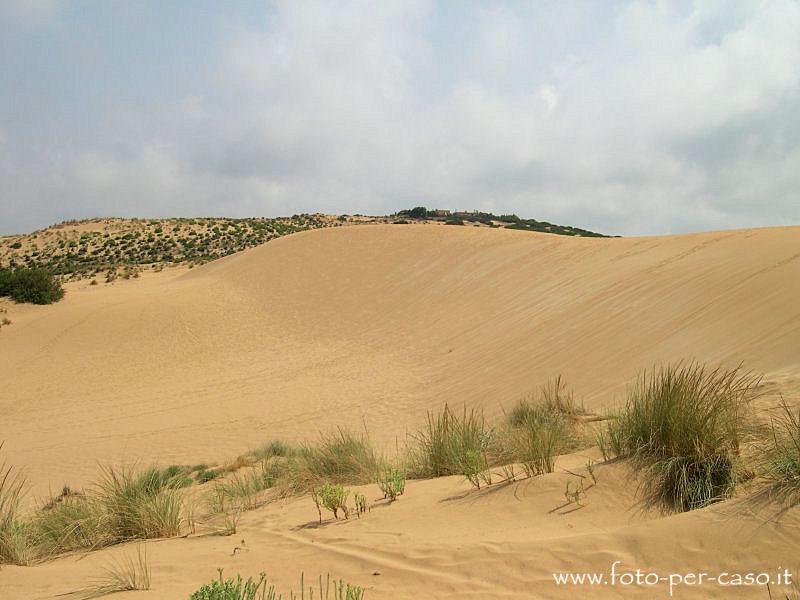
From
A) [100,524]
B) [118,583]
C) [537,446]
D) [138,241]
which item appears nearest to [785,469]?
[537,446]

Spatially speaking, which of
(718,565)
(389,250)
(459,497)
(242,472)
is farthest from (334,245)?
(718,565)

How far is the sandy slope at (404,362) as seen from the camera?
438 centimetres

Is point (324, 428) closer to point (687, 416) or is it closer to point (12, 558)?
point (12, 558)

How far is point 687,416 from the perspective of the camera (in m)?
5.05

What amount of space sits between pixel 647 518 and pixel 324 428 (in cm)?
971

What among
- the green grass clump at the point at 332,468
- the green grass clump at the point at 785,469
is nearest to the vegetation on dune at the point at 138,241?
the green grass clump at the point at 332,468

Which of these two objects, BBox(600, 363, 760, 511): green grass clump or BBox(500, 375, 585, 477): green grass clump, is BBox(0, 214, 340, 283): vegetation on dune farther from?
BBox(600, 363, 760, 511): green grass clump

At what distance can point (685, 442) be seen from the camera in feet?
16.3

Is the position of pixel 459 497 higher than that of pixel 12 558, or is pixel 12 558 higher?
pixel 459 497

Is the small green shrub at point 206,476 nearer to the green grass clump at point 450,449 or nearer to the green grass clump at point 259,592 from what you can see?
the green grass clump at point 450,449

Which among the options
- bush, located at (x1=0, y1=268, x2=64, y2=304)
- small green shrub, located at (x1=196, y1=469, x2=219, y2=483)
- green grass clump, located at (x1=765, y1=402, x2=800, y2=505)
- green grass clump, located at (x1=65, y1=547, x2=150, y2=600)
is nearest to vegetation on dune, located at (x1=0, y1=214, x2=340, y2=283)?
bush, located at (x1=0, y1=268, x2=64, y2=304)

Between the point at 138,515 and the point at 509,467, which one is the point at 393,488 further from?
the point at 138,515

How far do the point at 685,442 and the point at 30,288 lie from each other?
30475 mm

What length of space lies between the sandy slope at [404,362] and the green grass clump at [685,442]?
1.04ft
